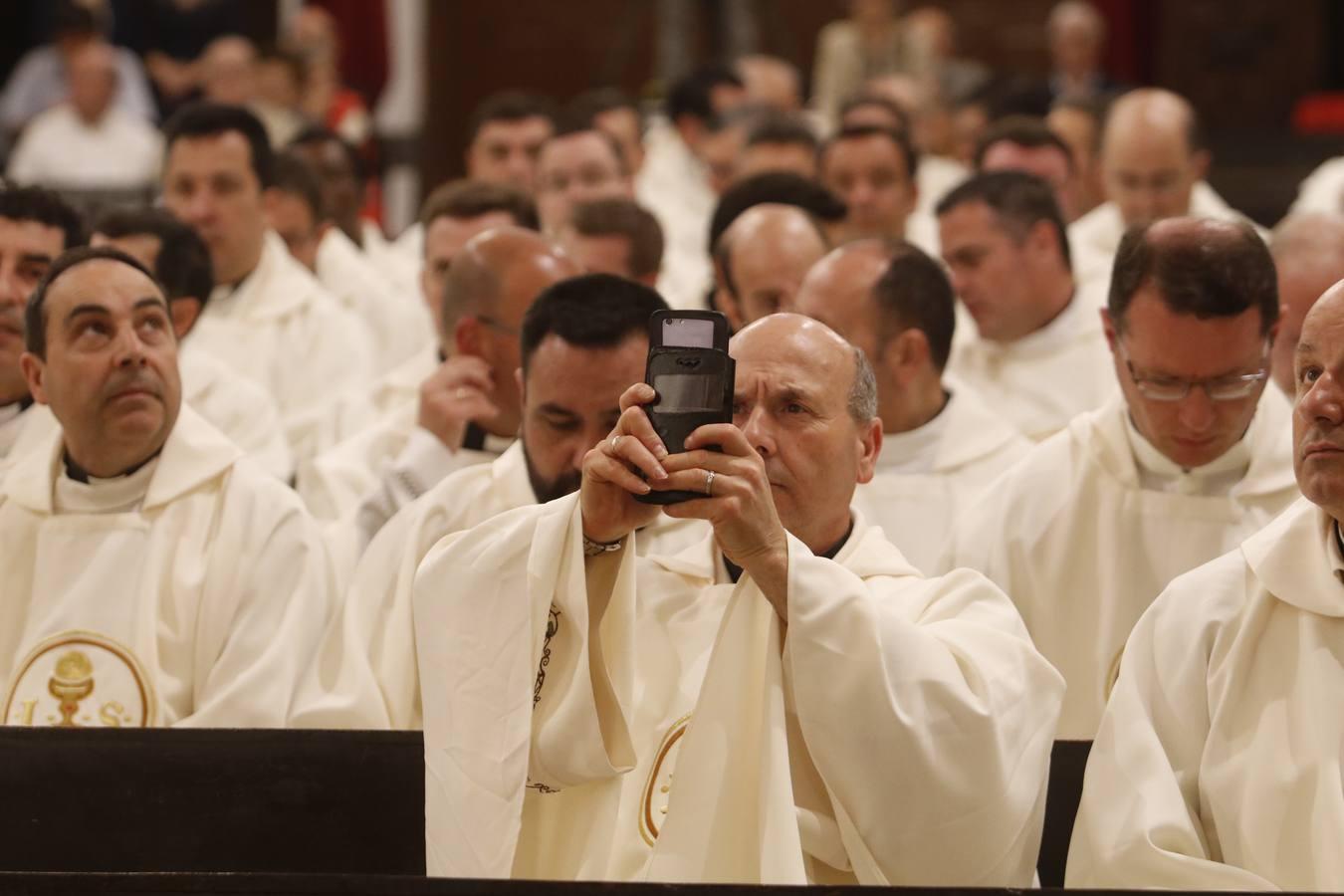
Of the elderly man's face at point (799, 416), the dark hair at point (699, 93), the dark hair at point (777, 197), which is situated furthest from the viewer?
the dark hair at point (699, 93)

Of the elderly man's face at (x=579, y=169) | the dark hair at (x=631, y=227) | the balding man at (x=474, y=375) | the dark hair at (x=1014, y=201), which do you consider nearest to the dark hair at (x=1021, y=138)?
the elderly man's face at (x=579, y=169)

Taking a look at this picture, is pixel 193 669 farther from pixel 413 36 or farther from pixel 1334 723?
pixel 413 36

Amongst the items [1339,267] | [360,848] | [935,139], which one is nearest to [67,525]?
[360,848]

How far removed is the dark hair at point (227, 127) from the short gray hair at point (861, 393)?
171 inches

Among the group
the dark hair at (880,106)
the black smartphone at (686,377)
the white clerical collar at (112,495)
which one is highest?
the dark hair at (880,106)

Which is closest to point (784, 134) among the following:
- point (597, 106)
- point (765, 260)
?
point (597, 106)

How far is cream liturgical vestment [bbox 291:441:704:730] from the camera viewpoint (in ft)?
15.4

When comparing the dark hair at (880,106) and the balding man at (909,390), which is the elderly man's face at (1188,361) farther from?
the dark hair at (880,106)

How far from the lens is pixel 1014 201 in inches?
258

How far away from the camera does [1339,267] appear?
5.65m

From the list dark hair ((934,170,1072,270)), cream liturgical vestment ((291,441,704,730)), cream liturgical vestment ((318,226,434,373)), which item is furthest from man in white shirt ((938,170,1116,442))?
cream liturgical vestment ((318,226,434,373))

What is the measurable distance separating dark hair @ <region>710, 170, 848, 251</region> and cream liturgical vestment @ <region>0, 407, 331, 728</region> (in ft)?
8.80

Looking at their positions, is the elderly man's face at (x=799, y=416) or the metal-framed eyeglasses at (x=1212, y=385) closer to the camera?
the elderly man's face at (x=799, y=416)

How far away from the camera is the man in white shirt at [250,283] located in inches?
297
